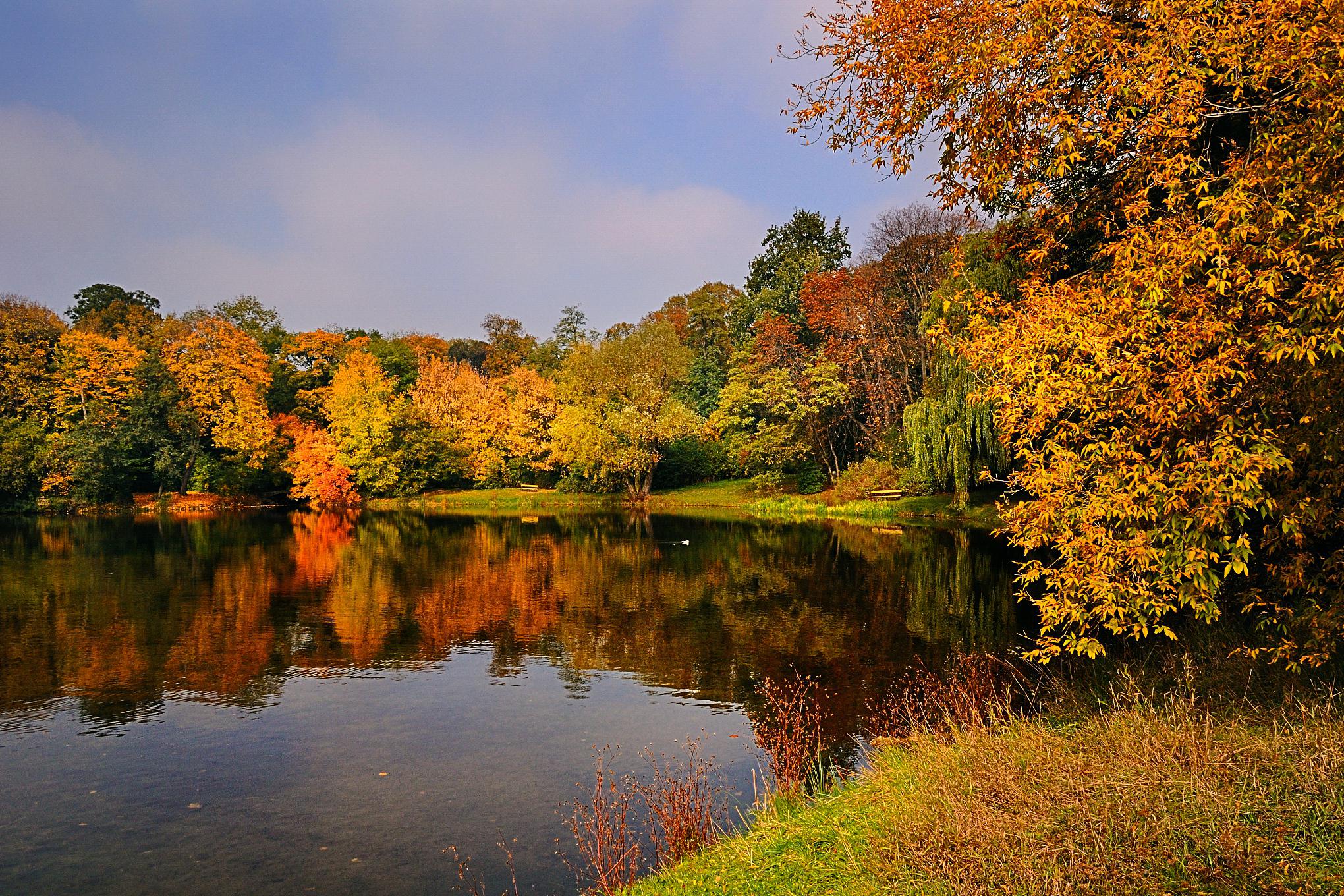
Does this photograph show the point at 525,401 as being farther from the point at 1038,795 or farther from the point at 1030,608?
the point at 1038,795

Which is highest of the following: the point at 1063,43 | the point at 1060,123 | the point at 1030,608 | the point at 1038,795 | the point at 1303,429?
the point at 1063,43

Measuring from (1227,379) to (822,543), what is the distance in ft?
78.8

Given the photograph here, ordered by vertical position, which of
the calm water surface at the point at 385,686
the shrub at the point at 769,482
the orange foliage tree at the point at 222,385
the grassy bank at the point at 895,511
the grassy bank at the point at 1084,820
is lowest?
the calm water surface at the point at 385,686

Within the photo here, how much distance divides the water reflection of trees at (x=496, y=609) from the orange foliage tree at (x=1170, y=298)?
488 cm

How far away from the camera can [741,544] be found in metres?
31.1

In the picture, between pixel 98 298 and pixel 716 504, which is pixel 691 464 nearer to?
pixel 716 504

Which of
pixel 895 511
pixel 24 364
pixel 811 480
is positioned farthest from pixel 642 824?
pixel 24 364

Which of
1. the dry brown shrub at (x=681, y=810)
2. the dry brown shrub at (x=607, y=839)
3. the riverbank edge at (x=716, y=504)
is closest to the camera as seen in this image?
the dry brown shrub at (x=607, y=839)

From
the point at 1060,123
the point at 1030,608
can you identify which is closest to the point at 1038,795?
the point at 1060,123

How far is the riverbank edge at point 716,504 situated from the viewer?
38.6 metres

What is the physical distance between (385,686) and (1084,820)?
424 inches

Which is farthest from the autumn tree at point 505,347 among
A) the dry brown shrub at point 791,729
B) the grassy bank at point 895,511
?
the dry brown shrub at point 791,729

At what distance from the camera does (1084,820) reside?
516 centimetres

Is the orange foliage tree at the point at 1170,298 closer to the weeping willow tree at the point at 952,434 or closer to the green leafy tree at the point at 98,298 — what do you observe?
the weeping willow tree at the point at 952,434
